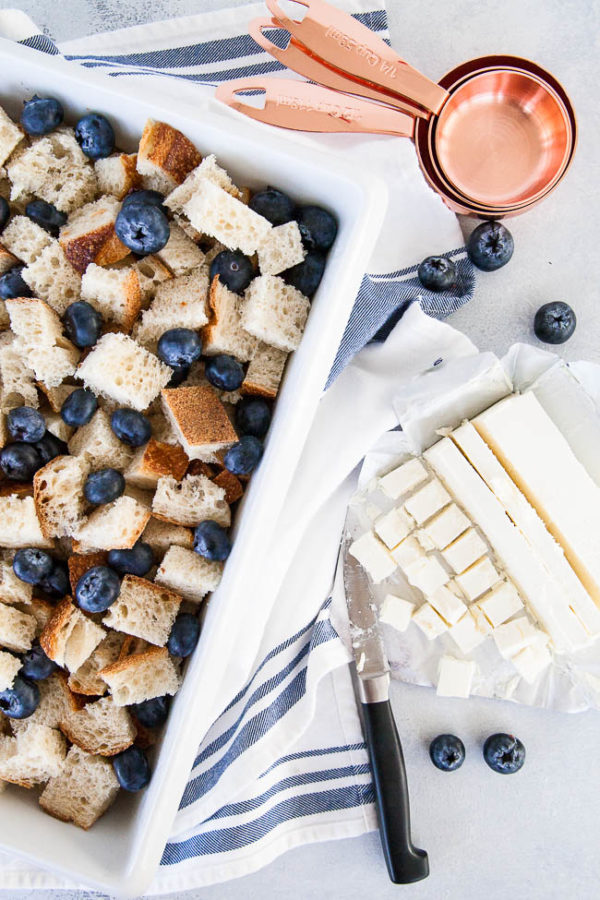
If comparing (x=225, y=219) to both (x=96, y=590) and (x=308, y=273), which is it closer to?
(x=308, y=273)

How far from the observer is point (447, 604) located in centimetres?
141

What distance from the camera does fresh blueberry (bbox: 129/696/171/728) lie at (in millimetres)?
1177

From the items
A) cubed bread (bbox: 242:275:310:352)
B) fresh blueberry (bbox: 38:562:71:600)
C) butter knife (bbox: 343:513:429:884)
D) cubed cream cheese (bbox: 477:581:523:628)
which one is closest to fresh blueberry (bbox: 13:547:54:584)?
fresh blueberry (bbox: 38:562:71:600)

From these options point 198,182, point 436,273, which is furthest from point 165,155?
point 436,273

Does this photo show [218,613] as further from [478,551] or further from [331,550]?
[478,551]

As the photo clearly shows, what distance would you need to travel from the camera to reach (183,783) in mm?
1146

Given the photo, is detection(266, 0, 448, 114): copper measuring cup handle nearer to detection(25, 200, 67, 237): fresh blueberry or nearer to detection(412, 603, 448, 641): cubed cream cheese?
detection(25, 200, 67, 237): fresh blueberry

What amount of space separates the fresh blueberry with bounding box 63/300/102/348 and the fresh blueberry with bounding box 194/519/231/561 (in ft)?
1.01

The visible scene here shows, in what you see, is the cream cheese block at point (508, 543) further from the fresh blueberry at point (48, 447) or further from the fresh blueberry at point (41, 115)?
the fresh blueberry at point (41, 115)

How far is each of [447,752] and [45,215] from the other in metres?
1.16

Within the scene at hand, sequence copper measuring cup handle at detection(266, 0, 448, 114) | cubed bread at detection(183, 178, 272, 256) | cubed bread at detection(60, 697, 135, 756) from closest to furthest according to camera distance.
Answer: cubed bread at detection(183, 178, 272, 256), cubed bread at detection(60, 697, 135, 756), copper measuring cup handle at detection(266, 0, 448, 114)

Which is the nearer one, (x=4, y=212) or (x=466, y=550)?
(x=4, y=212)

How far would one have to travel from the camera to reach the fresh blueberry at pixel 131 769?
1.17 meters

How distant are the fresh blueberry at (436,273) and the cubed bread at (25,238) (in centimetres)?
63
